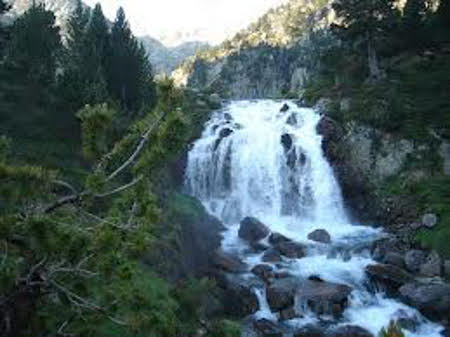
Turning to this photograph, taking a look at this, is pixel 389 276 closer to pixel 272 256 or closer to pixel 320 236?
pixel 272 256

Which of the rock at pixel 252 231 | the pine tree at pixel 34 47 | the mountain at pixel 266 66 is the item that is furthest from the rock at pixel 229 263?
the mountain at pixel 266 66

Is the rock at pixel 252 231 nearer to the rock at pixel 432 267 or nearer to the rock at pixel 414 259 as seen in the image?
the rock at pixel 414 259

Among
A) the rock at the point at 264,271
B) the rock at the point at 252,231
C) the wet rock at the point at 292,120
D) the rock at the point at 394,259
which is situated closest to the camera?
the rock at the point at 264,271

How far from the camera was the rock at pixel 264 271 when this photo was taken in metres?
29.3

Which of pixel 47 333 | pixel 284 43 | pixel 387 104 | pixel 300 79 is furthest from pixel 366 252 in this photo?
pixel 284 43

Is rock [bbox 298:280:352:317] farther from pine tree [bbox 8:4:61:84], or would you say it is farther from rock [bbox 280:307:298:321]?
pine tree [bbox 8:4:61:84]

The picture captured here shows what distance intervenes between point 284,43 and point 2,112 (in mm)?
167509

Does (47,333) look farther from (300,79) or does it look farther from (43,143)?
(300,79)

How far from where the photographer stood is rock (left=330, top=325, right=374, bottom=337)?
23.8 metres

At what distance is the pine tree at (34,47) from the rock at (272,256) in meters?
20.0

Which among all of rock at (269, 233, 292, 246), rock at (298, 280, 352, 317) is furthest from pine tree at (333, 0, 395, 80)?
rock at (298, 280, 352, 317)

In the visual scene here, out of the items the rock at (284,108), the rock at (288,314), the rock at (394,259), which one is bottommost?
the rock at (288,314)

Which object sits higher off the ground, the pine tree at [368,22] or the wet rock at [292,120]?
the pine tree at [368,22]

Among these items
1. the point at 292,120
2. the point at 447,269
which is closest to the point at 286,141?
the point at 292,120
